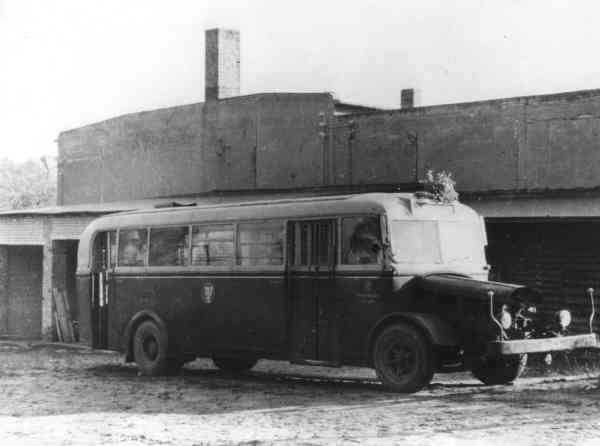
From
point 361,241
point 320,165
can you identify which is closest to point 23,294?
point 320,165

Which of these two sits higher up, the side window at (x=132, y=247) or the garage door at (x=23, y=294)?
the side window at (x=132, y=247)

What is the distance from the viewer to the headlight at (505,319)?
11.6 m

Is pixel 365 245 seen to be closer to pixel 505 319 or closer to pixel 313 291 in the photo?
pixel 313 291

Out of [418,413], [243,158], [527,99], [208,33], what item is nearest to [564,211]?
[527,99]

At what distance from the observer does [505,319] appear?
11.6 meters

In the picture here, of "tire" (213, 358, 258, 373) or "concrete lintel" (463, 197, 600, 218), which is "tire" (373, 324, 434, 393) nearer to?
"tire" (213, 358, 258, 373)

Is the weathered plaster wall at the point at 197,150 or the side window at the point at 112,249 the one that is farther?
the weathered plaster wall at the point at 197,150

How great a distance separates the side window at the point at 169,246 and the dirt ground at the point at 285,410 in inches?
70.6

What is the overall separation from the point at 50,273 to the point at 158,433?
15.6 m

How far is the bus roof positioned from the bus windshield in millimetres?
115

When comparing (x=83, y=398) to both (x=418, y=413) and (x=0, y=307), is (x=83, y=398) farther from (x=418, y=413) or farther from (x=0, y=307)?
(x=0, y=307)

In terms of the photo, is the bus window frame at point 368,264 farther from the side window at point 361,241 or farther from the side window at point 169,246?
the side window at point 169,246

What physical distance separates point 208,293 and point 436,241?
3650mm

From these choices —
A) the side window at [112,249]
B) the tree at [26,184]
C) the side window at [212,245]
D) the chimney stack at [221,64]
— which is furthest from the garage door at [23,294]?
the tree at [26,184]
